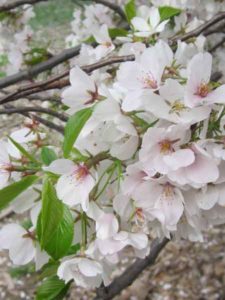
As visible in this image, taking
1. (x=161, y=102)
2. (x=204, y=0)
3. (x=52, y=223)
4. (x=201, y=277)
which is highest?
(x=161, y=102)

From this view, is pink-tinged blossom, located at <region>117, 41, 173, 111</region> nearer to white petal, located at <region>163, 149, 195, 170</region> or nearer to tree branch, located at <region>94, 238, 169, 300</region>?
white petal, located at <region>163, 149, 195, 170</region>

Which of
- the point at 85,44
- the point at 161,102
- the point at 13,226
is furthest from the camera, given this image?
the point at 85,44

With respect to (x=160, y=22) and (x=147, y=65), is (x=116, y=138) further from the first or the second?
(x=160, y=22)

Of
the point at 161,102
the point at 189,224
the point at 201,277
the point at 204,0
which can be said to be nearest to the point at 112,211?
the point at 189,224

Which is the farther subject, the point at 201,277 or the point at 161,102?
the point at 201,277

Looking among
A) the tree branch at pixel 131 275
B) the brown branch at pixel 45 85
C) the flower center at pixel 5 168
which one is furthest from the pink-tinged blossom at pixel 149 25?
the tree branch at pixel 131 275

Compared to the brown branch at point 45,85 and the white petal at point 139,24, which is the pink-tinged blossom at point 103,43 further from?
the brown branch at point 45,85

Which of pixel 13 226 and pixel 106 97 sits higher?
pixel 106 97
